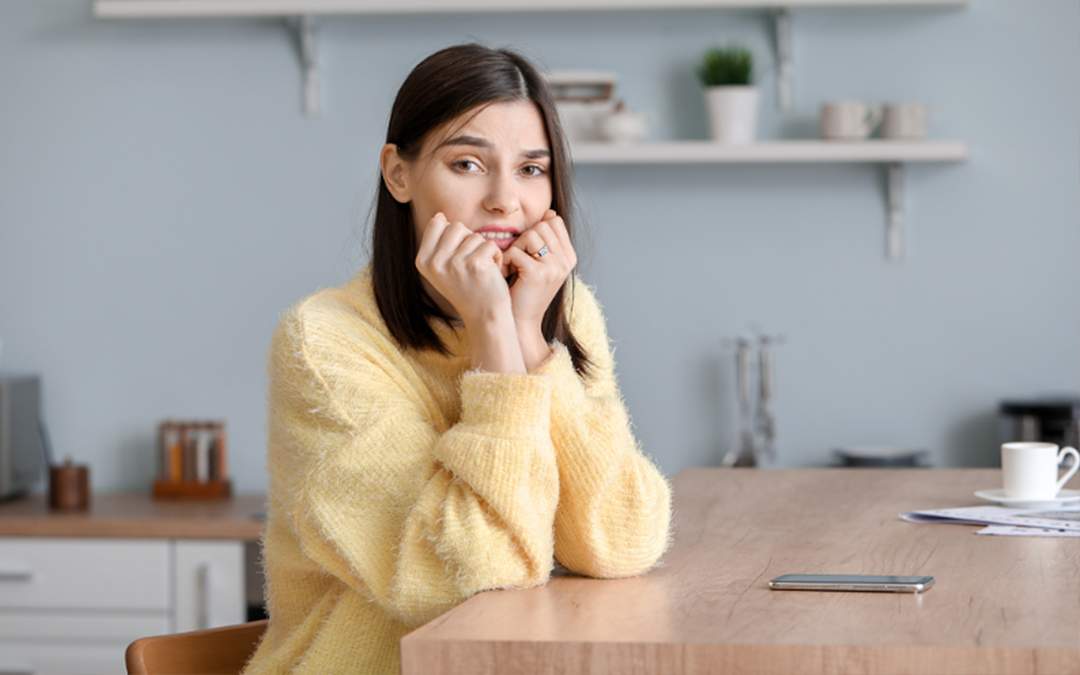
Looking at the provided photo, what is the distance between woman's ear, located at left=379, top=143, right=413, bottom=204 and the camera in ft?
5.33

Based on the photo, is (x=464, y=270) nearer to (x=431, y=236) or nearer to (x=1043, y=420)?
(x=431, y=236)

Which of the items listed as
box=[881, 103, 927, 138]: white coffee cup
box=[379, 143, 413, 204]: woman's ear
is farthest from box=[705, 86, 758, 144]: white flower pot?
box=[379, 143, 413, 204]: woman's ear

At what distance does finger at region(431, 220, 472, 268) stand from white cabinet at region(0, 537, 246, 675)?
1828mm

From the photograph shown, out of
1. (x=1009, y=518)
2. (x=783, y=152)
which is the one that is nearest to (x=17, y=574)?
(x=783, y=152)

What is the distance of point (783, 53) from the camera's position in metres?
3.44

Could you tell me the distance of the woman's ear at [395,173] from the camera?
1.62 meters

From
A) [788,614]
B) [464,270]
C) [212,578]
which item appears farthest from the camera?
[212,578]

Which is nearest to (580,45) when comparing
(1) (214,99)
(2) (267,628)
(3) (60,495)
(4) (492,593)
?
(1) (214,99)

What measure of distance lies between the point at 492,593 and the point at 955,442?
2.37 m

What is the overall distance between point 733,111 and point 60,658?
1881 millimetres

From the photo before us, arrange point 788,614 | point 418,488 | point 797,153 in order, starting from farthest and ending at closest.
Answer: point 797,153 → point 418,488 → point 788,614

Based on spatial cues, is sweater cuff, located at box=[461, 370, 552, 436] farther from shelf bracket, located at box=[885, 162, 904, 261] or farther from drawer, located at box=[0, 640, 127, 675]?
shelf bracket, located at box=[885, 162, 904, 261]

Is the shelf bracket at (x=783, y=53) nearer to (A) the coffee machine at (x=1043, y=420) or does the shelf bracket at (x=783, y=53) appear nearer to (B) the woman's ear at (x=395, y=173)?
(A) the coffee machine at (x=1043, y=420)

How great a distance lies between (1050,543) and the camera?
4.90 ft
